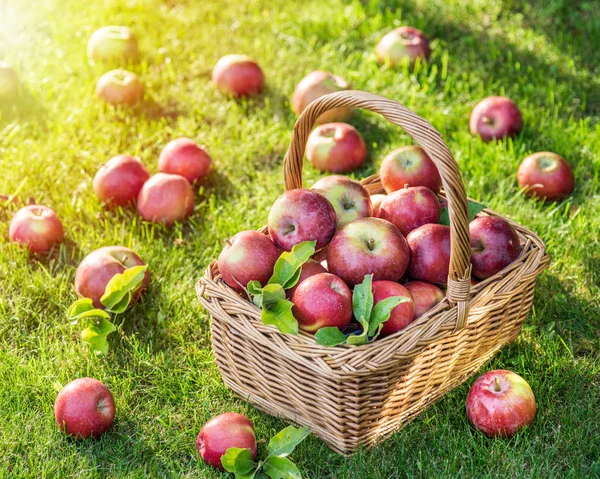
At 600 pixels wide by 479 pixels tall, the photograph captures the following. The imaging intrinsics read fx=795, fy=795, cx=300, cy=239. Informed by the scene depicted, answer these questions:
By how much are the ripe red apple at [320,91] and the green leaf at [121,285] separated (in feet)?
5.13

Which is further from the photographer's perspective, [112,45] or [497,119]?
[112,45]

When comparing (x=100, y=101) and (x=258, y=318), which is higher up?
(x=258, y=318)

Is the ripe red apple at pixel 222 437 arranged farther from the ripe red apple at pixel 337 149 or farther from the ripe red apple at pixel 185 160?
the ripe red apple at pixel 337 149

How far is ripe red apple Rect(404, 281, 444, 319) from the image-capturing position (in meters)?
2.48

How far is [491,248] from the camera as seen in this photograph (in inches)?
105

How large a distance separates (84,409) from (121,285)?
0.53 metres

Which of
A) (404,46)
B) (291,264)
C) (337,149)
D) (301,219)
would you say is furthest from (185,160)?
(404,46)

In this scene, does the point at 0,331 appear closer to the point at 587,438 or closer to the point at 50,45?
the point at 587,438

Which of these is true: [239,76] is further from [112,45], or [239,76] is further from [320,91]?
[112,45]

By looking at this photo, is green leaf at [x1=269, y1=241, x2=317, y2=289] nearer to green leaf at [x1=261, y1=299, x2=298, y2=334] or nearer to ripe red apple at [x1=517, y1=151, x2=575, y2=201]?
green leaf at [x1=261, y1=299, x2=298, y2=334]

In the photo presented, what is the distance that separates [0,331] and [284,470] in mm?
1372

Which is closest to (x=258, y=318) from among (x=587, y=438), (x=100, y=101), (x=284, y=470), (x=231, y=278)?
(x=231, y=278)

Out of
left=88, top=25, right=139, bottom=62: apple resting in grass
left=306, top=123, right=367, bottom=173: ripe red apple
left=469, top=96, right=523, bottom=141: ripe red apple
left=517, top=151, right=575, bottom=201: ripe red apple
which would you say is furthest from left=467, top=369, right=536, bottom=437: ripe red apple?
left=88, top=25, right=139, bottom=62: apple resting in grass

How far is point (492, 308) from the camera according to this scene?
2.54m
